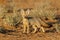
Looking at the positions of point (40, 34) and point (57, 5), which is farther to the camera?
point (57, 5)

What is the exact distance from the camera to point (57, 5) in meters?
16.3

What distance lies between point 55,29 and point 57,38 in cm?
121

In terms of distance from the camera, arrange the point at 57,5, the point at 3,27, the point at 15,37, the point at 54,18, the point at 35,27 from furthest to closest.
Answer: the point at 57,5 → the point at 54,18 → the point at 3,27 → the point at 35,27 → the point at 15,37

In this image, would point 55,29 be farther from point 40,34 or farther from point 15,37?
point 15,37

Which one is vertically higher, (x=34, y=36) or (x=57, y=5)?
(x=57, y=5)

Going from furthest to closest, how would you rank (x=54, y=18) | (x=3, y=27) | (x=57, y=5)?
(x=57, y=5) < (x=54, y=18) < (x=3, y=27)

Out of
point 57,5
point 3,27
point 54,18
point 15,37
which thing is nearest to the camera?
point 15,37

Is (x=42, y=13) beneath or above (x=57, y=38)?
above

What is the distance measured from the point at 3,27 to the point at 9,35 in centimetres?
112

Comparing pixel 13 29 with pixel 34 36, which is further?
pixel 13 29

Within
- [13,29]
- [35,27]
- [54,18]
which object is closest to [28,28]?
[35,27]

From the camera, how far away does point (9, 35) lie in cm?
→ 888

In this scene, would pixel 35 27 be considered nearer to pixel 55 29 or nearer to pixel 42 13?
pixel 55 29

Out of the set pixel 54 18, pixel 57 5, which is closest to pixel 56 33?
pixel 54 18
